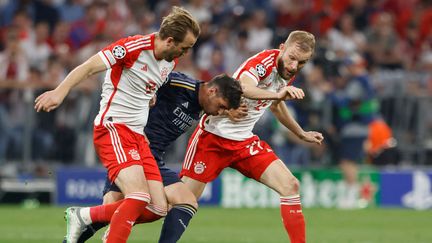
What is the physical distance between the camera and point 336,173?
1977 centimetres

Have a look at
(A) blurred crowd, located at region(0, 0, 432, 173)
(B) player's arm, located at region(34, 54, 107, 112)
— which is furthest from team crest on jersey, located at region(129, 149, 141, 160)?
(A) blurred crowd, located at region(0, 0, 432, 173)

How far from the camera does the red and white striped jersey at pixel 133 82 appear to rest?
9719 millimetres

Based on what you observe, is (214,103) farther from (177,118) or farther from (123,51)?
(123,51)

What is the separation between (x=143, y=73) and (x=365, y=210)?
382 inches

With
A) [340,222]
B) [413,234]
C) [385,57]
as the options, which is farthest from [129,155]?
[385,57]

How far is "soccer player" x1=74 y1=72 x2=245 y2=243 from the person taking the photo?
1009cm

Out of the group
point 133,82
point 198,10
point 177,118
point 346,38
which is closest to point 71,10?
point 198,10

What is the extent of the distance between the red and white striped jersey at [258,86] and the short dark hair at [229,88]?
51 cm

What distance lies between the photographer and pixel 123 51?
962 cm

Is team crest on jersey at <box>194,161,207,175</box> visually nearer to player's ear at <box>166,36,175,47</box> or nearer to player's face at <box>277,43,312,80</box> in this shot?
player's face at <box>277,43,312,80</box>

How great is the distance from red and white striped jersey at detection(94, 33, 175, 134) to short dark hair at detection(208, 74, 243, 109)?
1.51 feet

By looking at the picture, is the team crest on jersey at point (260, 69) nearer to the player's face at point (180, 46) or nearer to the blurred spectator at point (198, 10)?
the player's face at point (180, 46)

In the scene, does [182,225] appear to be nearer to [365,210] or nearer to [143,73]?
[143,73]

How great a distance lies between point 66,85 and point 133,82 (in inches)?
30.6
